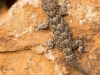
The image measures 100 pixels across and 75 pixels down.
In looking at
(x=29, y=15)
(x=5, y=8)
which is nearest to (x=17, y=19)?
(x=29, y=15)

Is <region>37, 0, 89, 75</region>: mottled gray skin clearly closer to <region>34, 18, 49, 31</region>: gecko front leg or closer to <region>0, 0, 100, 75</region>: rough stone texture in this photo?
<region>34, 18, 49, 31</region>: gecko front leg

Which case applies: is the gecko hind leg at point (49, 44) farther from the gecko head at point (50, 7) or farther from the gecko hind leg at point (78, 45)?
the gecko head at point (50, 7)

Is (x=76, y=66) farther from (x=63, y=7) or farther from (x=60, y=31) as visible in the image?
(x=63, y=7)

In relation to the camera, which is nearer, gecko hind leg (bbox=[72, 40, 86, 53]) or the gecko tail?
the gecko tail

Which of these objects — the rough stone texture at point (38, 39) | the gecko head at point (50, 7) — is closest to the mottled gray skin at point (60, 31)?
the gecko head at point (50, 7)

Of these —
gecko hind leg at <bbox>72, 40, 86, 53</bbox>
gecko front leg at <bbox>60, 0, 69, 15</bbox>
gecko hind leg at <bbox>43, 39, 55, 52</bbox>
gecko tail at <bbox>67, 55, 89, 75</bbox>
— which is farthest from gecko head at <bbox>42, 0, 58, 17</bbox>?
gecko tail at <bbox>67, 55, 89, 75</bbox>
